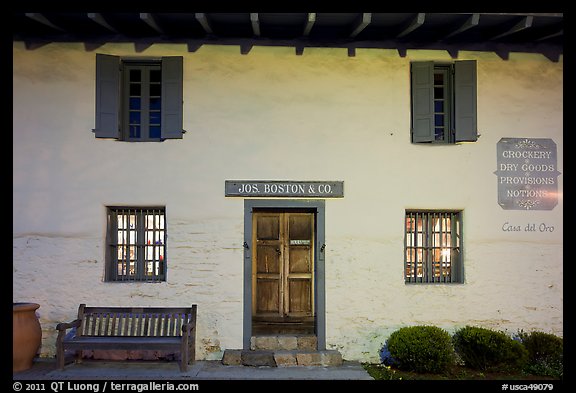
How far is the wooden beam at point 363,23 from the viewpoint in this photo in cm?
847

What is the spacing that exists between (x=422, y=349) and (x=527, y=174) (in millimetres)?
3648

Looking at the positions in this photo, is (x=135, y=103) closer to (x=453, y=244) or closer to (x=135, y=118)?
(x=135, y=118)

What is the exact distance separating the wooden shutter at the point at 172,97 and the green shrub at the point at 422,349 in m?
4.96

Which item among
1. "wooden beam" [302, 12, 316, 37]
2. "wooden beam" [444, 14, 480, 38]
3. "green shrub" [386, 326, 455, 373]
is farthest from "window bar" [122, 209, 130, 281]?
"wooden beam" [444, 14, 480, 38]

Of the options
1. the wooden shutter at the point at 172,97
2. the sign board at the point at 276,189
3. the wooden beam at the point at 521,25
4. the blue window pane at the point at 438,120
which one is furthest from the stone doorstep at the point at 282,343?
the wooden beam at the point at 521,25

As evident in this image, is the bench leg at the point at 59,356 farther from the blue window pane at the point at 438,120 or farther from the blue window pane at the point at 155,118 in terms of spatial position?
the blue window pane at the point at 438,120

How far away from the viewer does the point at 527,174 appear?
9.40 meters

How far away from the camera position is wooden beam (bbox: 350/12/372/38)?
847cm

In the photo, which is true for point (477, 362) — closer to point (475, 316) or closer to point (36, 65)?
point (475, 316)

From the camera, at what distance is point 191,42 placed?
30.5ft

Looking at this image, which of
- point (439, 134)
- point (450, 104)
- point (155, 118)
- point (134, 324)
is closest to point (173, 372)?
point (134, 324)

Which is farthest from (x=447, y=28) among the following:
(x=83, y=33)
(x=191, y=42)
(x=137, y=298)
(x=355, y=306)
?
(x=137, y=298)
